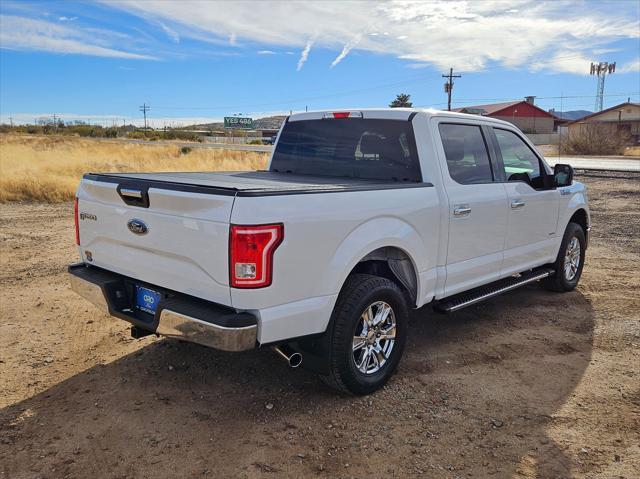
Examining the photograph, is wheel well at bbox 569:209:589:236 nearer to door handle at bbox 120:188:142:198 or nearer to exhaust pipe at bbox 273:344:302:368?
exhaust pipe at bbox 273:344:302:368

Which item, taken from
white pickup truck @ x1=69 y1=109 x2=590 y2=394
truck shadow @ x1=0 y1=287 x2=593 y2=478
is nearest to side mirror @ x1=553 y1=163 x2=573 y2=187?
white pickup truck @ x1=69 y1=109 x2=590 y2=394

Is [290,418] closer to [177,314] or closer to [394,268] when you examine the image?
[177,314]

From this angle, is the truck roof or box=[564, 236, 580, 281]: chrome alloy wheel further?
box=[564, 236, 580, 281]: chrome alloy wheel

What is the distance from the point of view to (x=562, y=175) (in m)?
5.59

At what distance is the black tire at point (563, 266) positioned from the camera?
616 cm

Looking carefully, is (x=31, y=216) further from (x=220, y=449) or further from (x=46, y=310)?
(x=220, y=449)

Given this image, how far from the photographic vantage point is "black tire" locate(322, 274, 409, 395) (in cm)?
350

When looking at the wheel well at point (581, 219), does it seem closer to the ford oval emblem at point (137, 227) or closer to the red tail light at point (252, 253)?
the red tail light at point (252, 253)

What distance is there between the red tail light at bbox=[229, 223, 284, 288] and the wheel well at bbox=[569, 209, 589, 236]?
15.2 feet

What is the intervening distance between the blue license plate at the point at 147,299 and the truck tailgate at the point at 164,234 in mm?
80

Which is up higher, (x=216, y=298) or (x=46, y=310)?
(x=216, y=298)

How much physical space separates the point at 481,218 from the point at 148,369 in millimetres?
2923

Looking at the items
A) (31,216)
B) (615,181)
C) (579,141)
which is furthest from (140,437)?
(579,141)

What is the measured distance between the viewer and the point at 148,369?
4.24 m
